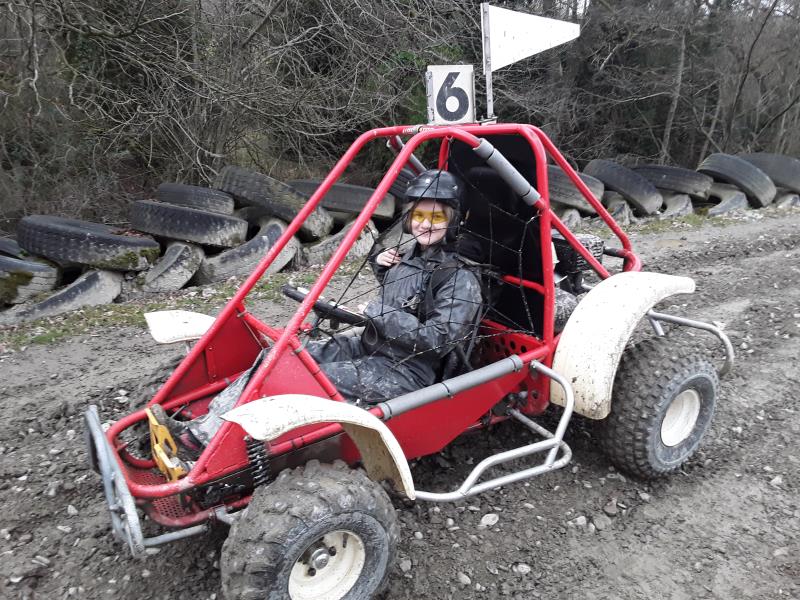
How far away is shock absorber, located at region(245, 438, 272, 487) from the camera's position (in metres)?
2.05

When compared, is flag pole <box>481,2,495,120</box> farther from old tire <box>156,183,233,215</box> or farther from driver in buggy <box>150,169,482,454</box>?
old tire <box>156,183,233,215</box>

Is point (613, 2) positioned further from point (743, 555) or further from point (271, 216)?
point (743, 555)

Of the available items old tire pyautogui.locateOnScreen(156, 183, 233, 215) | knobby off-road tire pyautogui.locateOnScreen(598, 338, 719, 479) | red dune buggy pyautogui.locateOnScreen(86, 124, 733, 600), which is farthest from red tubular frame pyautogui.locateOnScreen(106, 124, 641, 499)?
old tire pyautogui.locateOnScreen(156, 183, 233, 215)

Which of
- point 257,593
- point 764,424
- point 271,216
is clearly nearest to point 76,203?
point 271,216

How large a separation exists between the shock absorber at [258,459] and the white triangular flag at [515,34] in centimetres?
182

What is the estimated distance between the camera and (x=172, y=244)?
215 inches

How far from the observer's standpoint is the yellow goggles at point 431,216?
262cm

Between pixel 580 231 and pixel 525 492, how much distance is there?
475 centimetres

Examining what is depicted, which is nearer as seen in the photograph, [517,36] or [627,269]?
[517,36]

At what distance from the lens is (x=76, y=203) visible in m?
7.33

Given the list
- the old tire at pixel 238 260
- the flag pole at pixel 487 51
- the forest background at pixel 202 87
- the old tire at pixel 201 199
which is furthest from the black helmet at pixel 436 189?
the forest background at pixel 202 87

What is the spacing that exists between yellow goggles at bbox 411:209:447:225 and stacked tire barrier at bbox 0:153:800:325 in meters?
1.69

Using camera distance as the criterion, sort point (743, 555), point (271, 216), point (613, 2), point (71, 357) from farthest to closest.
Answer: point (613, 2), point (271, 216), point (71, 357), point (743, 555)

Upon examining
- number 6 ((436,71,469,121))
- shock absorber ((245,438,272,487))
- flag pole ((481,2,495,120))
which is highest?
flag pole ((481,2,495,120))
